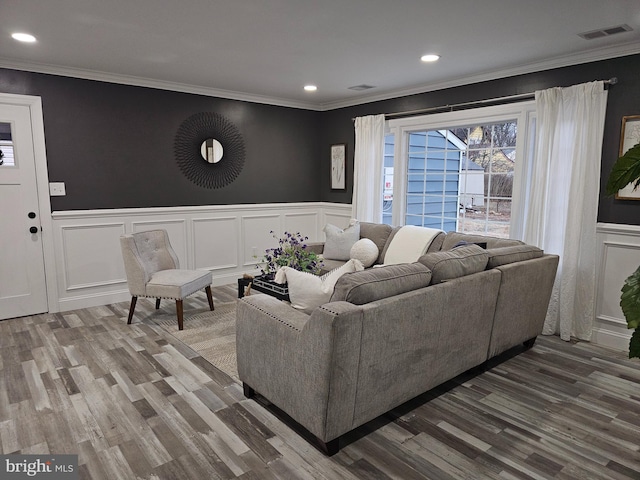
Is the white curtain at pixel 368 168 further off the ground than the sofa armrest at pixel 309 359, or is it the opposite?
the white curtain at pixel 368 168

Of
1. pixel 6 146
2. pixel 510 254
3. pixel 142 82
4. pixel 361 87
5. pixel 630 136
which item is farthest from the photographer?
pixel 361 87

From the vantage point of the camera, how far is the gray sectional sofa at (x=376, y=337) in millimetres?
2043

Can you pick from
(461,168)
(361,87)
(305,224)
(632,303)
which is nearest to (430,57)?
(361,87)

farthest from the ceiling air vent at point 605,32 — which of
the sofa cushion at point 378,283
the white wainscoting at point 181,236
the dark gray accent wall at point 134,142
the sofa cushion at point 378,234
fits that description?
the dark gray accent wall at point 134,142

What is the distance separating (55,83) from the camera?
165 inches

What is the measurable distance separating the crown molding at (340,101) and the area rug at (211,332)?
2.54 meters

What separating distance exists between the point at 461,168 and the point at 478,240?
1200 mm

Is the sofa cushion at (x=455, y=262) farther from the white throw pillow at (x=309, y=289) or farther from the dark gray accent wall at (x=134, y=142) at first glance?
the dark gray accent wall at (x=134, y=142)

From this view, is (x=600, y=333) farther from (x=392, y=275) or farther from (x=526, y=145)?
(x=392, y=275)

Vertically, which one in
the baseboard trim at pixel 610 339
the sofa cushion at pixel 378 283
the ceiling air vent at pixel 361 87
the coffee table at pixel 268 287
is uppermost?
the ceiling air vent at pixel 361 87

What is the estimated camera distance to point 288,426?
240cm

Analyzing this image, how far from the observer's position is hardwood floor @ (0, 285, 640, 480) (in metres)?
2.08

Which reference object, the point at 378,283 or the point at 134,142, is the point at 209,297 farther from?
the point at 378,283

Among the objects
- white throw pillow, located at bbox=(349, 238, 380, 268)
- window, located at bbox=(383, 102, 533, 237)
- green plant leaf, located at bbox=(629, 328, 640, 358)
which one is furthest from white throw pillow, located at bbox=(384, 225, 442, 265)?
green plant leaf, located at bbox=(629, 328, 640, 358)
